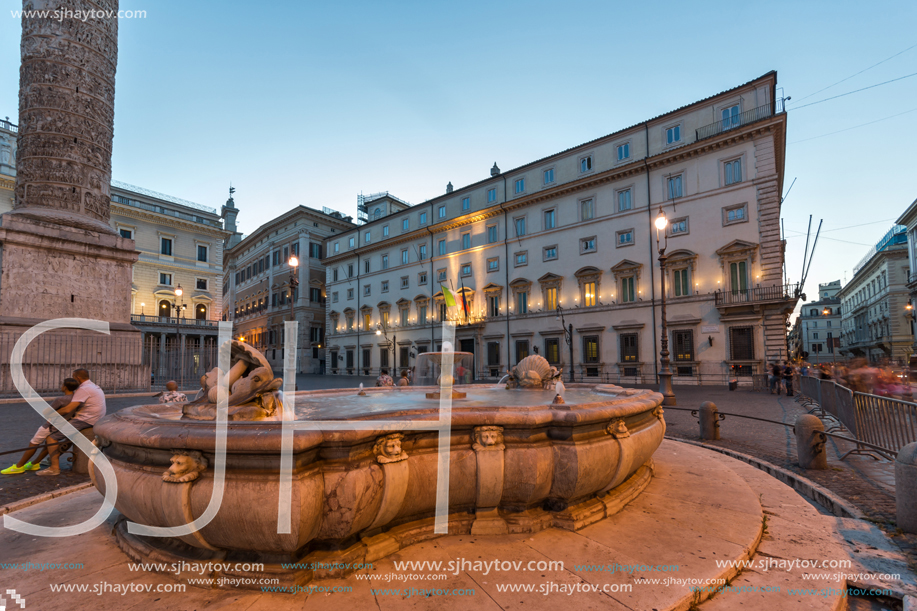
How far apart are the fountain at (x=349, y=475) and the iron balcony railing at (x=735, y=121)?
26601 millimetres

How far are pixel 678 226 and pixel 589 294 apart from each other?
6933mm

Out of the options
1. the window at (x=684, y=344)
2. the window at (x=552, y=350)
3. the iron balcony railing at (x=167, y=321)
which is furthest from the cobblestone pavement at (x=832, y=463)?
the iron balcony railing at (x=167, y=321)

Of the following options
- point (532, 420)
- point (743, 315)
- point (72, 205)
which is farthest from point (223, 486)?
point (743, 315)

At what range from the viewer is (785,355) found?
22.6 m

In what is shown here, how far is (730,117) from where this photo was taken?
24.8 metres

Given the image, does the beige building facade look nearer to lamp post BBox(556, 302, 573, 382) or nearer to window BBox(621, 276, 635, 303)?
window BBox(621, 276, 635, 303)

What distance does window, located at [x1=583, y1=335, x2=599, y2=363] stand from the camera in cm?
2907

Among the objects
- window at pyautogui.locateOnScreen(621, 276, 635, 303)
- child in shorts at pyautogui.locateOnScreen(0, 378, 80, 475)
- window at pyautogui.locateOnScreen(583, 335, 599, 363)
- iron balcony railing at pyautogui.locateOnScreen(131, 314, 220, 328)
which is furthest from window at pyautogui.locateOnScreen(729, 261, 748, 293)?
iron balcony railing at pyautogui.locateOnScreen(131, 314, 220, 328)

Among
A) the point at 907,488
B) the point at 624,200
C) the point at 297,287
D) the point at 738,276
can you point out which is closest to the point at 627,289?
the point at 624,200

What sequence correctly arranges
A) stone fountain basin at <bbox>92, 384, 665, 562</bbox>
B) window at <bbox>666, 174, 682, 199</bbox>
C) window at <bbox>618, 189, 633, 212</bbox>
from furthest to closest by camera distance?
1. window at <bbox>618, 189, 633, 212</bbox>
2. window at <bbox>666, 174, 682, 199</bbox>
3. stone fountain basin at <bbox>92, 384, 665, 562</bbox>

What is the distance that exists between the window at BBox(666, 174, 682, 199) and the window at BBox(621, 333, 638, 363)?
8942 millimetres

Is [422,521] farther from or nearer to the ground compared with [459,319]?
nearer to the ground

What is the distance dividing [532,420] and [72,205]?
59.6ft

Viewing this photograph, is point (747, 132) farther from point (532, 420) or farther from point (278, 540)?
point (278, 540)
